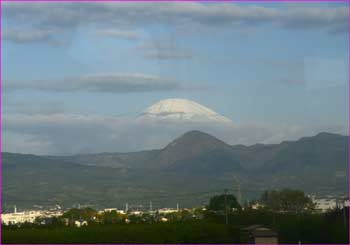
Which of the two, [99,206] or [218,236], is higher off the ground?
[99,206]

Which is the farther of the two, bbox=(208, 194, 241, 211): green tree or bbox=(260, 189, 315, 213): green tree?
bbox=(260, 189, 315, 213): green tree

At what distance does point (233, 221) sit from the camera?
244ft

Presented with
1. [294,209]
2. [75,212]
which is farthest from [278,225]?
[75,212]

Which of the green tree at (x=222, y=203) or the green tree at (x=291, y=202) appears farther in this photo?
the green tree at (x=291, y=202)

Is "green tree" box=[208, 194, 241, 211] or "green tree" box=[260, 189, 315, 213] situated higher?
"green tree" box=[260, 189, 315, 213]

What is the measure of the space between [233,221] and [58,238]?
25.1 meters

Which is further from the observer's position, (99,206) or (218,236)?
(99,206)

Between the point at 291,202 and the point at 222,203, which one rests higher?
the point at 291,202

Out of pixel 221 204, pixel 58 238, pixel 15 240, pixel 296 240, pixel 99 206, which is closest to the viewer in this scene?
pixel 15 240

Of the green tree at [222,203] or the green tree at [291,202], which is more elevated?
the green tree at [291,202]

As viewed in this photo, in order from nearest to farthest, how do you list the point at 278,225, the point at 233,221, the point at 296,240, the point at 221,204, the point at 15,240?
the point at 15,240 < the point at 296,240 < the point at 278,225 < the point at 233,221 < the point at 221,204

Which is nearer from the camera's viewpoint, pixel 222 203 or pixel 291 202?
pixel 222 203

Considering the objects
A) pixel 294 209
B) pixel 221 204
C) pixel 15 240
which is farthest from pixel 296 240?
pixel 294 209

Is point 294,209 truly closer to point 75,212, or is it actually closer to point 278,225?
point 75,212
